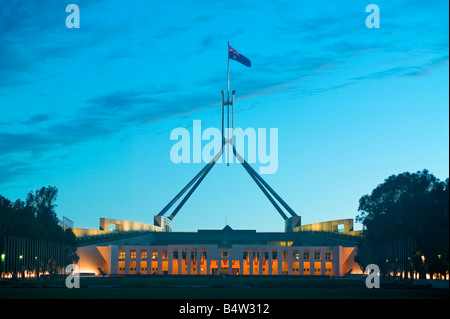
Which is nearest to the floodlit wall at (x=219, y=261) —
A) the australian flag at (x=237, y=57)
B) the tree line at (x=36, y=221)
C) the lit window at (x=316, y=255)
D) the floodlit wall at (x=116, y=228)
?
the lit window at (x=316, y=255)

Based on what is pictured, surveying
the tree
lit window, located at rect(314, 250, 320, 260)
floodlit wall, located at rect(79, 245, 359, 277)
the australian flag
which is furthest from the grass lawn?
lit window, located at rect(314, 250, 320, 260)

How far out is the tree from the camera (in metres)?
55.9

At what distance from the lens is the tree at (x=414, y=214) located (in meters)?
55.9

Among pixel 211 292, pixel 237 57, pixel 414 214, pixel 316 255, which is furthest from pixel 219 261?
pixel 211 292

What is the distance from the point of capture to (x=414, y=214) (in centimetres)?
6400

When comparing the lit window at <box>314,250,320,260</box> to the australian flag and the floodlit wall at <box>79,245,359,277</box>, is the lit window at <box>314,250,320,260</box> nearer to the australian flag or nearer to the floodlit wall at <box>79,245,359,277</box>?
the floodlit wall at <box>79,245,359,277</box>

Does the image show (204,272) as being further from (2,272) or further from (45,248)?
(2,272)

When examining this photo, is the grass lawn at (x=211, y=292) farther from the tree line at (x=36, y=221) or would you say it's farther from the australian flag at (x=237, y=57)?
the australian flag at (x=237, y=57)

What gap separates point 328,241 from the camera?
111 meters

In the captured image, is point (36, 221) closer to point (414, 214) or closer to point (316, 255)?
point (414, 214)

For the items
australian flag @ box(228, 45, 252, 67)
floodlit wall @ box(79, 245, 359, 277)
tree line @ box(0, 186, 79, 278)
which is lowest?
floodlit wall @ box(79, 245, 359, 277)
